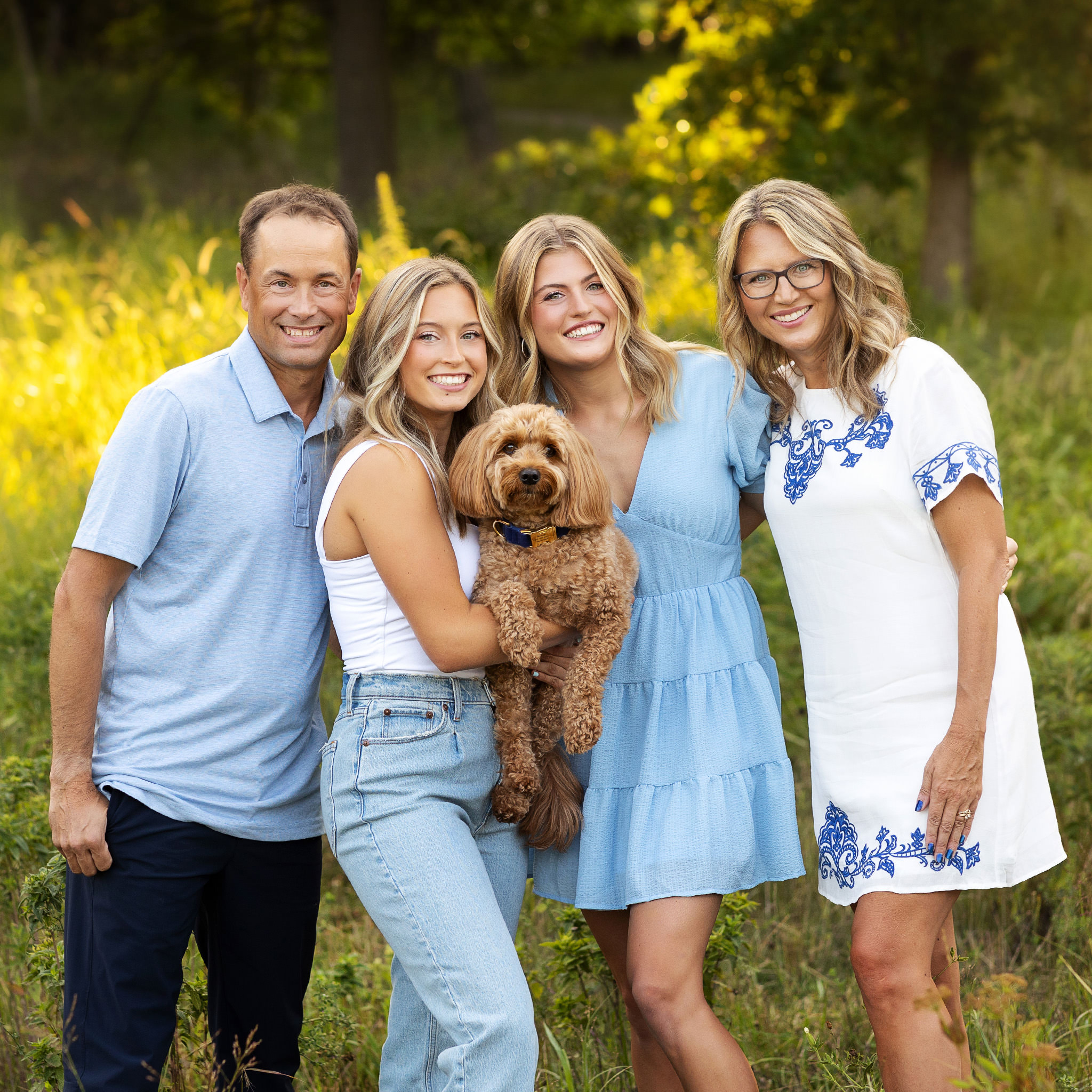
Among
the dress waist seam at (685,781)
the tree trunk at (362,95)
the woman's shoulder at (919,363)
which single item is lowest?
the dress waist seam at (685,781)

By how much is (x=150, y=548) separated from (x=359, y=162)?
10.3 m

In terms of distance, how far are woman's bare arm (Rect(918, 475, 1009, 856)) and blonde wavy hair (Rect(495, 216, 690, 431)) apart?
2.70 feet

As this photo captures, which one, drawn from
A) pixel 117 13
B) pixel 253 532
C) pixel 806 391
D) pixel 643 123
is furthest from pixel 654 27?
pixel 117 13

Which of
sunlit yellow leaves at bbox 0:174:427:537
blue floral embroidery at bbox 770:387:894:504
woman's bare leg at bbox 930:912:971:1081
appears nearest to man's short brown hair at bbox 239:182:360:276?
blue floral embroidery at bbox 770:387:894:504

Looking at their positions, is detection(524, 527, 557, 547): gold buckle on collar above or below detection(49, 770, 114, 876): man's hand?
above

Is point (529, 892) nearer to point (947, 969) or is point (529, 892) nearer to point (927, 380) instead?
point (947, 969)

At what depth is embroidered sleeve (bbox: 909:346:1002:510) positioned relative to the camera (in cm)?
272

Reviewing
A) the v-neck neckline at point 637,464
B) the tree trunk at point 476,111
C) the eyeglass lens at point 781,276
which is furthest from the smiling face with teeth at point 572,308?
the tree trunk at point 476,111

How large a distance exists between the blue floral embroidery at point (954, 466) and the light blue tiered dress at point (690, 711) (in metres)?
0.49

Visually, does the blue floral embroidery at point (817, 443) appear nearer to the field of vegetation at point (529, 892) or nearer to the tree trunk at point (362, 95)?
the field of vegetation at point (529, 892)

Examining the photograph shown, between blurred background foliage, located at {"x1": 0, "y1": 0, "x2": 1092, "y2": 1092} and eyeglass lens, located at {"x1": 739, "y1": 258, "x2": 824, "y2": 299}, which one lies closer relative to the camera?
eyeglass lens, located at {"x1": 739, "y1": 258, "x2": 824, "y2": 299}

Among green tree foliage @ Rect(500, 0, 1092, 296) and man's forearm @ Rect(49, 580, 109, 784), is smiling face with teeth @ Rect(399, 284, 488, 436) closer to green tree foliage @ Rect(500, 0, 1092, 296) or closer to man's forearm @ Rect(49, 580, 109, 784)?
man's forearm @ Rect(49, 580, 109, 784)

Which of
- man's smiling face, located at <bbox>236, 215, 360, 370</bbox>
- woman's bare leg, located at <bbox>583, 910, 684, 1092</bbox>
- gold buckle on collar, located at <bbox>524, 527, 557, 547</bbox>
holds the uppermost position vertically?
man's smiling face, located at <bbox>236, 215, 360, 370</bbox>

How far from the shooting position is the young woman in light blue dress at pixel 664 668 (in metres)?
2.77
